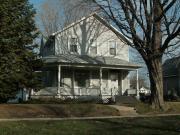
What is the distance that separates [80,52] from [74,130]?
25580mm

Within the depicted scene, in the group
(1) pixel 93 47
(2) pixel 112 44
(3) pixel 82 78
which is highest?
(2) pixel 112 44

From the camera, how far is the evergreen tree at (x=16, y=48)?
25.4 meters

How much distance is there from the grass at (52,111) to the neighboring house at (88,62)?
13.0m

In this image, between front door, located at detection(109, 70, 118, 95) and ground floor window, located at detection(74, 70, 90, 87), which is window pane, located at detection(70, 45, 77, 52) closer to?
ground floor window, located at detection(74, 70, 90, 87)

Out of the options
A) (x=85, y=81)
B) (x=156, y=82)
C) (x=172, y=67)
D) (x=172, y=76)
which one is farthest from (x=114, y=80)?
(x=172, y=67)

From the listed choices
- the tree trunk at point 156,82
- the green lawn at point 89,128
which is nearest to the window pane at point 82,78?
the tree trunk at point 156,82

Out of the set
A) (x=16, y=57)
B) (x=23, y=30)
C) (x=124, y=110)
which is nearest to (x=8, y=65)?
(x=16, y=57)

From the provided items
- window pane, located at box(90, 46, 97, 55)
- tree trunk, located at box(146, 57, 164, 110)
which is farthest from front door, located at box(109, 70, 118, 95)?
tree trunk, located at box(146, 57, 164, 110)

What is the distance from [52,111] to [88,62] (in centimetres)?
1509

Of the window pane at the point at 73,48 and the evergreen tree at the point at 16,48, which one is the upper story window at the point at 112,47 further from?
Result: the evergreen tree at the point at 16,48

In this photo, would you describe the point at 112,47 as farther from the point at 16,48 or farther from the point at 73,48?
the point at 16,48

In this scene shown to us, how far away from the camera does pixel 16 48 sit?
26.7m

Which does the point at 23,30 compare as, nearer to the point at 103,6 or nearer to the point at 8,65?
the point at 8,65

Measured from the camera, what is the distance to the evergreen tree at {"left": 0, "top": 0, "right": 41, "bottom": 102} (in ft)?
83.3
